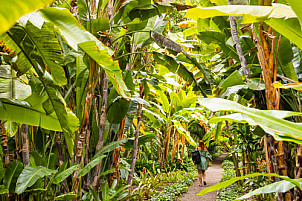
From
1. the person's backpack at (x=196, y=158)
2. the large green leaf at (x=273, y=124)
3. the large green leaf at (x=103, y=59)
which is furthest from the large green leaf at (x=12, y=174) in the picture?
the person's backpack at (x=196, y=158)

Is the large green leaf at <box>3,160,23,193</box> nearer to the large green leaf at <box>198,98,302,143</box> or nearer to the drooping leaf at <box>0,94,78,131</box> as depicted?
the drooping leaf at <box>0,94,78,131</box>

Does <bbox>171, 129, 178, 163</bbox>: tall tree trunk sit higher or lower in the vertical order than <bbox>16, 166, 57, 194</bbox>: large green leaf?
lower

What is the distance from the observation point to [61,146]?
2.32m

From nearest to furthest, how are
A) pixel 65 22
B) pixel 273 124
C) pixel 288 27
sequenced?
pixel 273 124 < pixel 288 27 < pixel 65 22

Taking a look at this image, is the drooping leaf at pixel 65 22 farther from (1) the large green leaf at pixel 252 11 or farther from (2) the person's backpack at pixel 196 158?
(2) the person's backpack at pixel 196 158

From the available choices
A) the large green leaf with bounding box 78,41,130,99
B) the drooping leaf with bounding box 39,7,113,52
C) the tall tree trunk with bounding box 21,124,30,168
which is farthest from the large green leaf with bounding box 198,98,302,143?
the tall tree trunk with bounding box 21,124,30,168

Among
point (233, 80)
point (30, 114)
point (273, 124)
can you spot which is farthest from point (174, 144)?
point (273, 124)

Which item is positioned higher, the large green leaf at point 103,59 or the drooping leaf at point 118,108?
the large green leaf at point 103,59

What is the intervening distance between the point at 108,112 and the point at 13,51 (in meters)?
1.26

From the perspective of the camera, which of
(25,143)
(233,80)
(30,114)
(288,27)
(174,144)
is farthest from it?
(174,144)

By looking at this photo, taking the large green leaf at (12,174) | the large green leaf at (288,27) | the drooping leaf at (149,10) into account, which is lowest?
the large green leaf at (12,174)

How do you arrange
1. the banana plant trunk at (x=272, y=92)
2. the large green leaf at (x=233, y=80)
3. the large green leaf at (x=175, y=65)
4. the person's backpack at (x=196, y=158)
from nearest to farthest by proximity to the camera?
the banana plant trunk at (x=272, y=92) → the large green leaf at (x=233, y=80) → the large green leaf at (x=175, y=65) → the person's backpack at (x=196, y=158)

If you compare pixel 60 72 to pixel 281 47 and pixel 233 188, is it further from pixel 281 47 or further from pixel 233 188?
pixel 233 188

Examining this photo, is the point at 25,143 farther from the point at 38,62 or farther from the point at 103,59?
the point at 103,59
